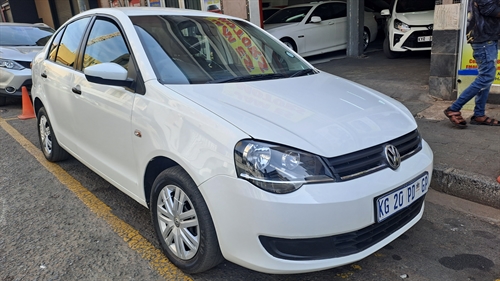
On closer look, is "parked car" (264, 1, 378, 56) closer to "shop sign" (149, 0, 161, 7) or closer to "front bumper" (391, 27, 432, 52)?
"front bumper" (391, 27, 432, 52)

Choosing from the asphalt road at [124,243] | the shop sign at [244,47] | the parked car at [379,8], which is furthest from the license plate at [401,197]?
the parked car at [379,8]

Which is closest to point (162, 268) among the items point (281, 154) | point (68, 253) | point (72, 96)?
point (68, 253)

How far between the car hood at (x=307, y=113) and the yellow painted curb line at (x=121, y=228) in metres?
1.06

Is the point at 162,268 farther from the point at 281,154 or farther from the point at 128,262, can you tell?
the point at 281,154

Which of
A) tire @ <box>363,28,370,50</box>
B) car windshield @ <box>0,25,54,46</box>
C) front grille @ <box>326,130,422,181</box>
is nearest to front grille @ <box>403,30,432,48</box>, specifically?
tire @ <box>363,28,370,50</box>

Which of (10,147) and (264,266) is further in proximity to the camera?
(10,147)

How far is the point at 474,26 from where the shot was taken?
4.30 m

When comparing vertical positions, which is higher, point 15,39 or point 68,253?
point 15,39

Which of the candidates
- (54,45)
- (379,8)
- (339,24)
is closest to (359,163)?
(54,45)

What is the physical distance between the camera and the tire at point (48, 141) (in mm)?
4301

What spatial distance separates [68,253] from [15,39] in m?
7.72

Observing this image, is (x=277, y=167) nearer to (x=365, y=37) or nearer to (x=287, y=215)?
(x=287, y=215)

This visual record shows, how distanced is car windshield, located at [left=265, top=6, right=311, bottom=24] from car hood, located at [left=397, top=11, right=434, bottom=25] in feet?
8.23

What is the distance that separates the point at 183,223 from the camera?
237 centimetres
